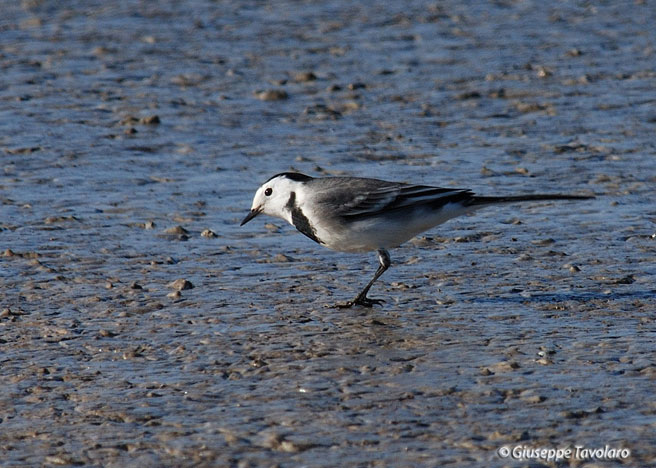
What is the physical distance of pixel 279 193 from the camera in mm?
8234

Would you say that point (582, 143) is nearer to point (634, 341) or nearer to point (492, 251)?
point (492, 251)

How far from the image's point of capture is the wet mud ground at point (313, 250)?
5.80m

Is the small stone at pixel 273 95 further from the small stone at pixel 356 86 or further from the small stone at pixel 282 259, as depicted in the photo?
the small stone at pixel 282 259

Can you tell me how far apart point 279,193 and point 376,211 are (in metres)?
0.79

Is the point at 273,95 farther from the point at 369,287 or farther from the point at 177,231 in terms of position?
the point at 369,287

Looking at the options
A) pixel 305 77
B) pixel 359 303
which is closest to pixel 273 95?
pixel 305 77

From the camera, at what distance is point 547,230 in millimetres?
9156

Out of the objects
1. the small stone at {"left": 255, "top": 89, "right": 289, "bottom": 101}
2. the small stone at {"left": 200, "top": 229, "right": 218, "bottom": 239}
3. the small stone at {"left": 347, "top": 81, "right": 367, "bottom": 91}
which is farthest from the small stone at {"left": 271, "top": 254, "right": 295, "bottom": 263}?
the small stone at {"left": 347, "top": 81, "right": 367, "bottom": 91}

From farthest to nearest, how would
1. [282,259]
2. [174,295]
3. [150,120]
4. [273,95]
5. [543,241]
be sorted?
1. [273,95]
2. [150,120]
3. [543,241]
4. [282,259]
5. [174,295]

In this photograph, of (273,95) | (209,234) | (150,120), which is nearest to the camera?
(209,234)

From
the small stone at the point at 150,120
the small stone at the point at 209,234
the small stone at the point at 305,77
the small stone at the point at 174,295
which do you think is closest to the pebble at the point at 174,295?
the small stone at the point at 174,295

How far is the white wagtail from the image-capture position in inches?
305

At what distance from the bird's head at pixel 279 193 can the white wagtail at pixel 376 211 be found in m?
0.18

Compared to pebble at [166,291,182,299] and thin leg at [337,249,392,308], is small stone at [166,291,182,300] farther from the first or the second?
thin leg at [337,249,392,308]
